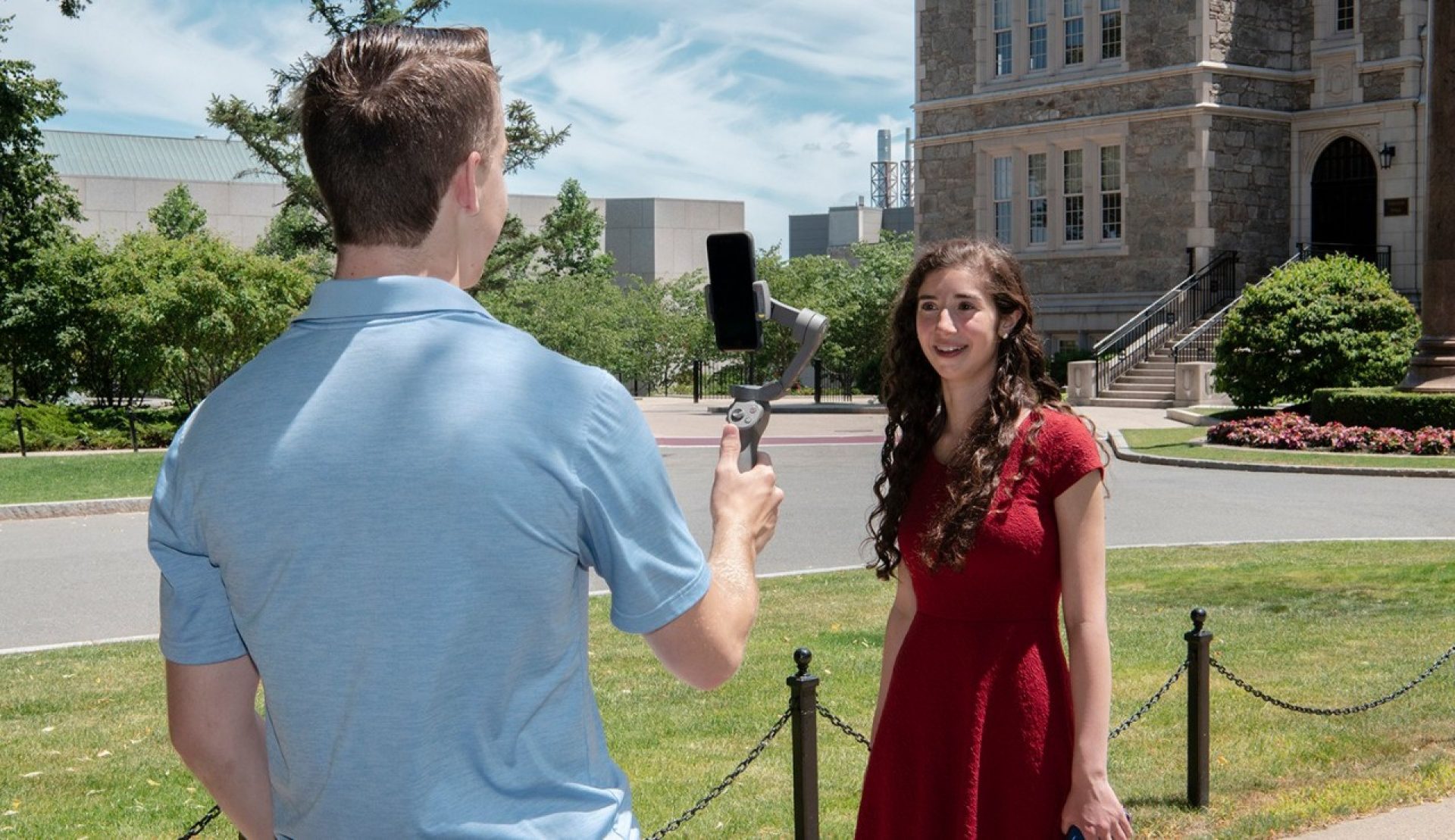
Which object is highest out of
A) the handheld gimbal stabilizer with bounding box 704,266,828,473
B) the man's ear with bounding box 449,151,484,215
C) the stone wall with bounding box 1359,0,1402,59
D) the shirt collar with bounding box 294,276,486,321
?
the stone wall with bounding box 1359,0,1402,59

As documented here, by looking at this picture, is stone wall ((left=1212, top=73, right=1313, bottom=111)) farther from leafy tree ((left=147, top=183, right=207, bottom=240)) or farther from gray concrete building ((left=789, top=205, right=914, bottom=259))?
gray concrete building ((left=789, top=205, right=914, bottom=259))

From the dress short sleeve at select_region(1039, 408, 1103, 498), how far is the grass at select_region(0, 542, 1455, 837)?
268 centimetres

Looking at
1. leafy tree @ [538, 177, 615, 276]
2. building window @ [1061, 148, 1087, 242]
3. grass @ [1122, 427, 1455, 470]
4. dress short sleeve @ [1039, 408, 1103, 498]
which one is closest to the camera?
dress short sleeve @ [1039, 408, 1103, 498]

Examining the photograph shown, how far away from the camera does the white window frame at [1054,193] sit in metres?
36.8

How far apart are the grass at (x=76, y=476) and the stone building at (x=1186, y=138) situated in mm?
21277

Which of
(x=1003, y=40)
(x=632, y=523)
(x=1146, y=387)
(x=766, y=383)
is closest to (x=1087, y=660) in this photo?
(x=766, y=383)

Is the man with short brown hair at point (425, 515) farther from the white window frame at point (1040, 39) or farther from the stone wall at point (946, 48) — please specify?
the stone wall at point (946, 48)

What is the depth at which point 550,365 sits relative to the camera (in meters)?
1.99

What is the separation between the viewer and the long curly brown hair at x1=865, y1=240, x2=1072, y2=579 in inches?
147

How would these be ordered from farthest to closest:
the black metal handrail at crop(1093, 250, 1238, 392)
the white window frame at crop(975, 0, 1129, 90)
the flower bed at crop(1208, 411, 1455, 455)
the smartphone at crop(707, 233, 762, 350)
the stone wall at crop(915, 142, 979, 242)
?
the stone wall at crop(915, 142, 979, 242)
the white window frame at crop(975, 0, 1129, 90)
the black metal handrail at crop(1093, 250, 1238, 392)
the flower bed at crop(1208, 411, 1455, 455)
the smartphone at crop(707, 233, 762, 350)


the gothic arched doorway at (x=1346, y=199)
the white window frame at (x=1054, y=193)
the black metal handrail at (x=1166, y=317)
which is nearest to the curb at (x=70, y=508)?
the black metal handrail at (x=1166, y=317)

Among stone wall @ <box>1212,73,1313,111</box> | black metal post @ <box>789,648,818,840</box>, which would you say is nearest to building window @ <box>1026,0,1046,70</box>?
stone wall @ <box>1212,73,1313,111</box>

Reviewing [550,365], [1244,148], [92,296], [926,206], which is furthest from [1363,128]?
[550,365]

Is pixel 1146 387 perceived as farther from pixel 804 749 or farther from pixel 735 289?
pixel 735 289
